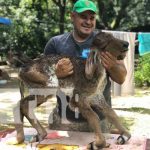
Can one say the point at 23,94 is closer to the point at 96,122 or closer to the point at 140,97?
the point at 96,122

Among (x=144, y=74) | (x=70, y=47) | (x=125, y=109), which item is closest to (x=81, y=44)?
(x=70, y=47)

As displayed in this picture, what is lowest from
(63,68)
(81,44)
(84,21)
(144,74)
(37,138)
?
(144,74)

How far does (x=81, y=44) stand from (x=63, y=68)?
1.95 ft

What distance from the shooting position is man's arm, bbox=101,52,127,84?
2713mm

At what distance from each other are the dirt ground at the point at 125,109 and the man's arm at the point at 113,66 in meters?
3.58

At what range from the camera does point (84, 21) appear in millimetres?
3156

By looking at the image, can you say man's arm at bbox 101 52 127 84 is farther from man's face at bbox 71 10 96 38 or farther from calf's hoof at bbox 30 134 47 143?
calf's hoof at bbox 30 134 47 143

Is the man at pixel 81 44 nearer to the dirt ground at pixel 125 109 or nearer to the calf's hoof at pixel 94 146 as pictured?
the calf's hoof at pixel 94 146

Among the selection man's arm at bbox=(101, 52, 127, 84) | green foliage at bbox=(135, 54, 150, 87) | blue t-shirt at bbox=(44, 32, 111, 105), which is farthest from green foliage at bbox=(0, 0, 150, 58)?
man's arm at bbox=(101, 52, 127, 84)

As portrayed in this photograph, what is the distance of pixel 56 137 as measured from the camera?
10.7 feet

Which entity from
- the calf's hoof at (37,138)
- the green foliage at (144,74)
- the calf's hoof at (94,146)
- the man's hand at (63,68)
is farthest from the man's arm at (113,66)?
the green foliage at (144,74)

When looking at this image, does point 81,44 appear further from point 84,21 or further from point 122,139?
point 122,139

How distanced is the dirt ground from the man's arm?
3578 mm

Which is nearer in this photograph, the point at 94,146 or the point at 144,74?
the point at 94,146
